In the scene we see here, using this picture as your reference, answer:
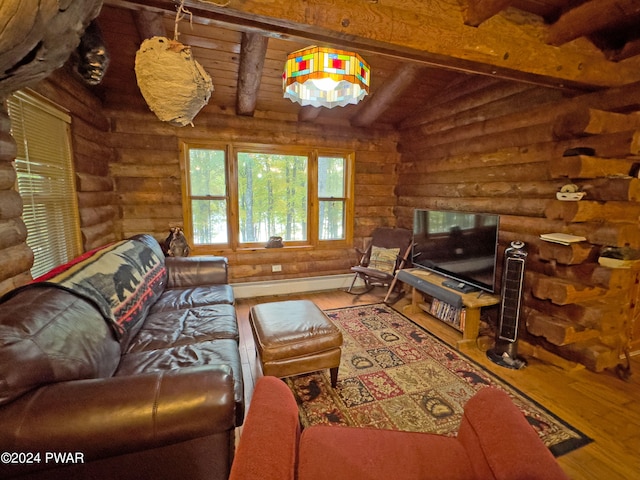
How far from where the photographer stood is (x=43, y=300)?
129 cm

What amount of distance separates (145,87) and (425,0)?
60.8 inches

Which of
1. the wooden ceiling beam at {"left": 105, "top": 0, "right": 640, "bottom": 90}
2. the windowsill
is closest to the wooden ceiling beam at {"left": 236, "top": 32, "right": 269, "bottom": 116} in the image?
the wooden ceiling beam at {"left": 105, "top": 0, "right": 640, "bottom": 90}

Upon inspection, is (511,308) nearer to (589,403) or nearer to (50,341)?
(589,403)

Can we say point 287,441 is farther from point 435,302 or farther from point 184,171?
point 184,171

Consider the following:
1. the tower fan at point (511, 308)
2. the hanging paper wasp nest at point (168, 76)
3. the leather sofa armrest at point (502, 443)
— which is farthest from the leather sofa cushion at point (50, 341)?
the tower fan at point (511, 308)

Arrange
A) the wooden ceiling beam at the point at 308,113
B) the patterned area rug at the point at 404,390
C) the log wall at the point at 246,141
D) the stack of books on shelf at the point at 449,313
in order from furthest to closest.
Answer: the wooden ceiling beam at the point at 308,113 < the log wall at the point at 246,141 < the stack of books on shelf at the point at 449,313 < the patterned area rug at the point at 404,390

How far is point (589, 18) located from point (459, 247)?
1.88 metres

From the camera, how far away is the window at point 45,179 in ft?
6.14

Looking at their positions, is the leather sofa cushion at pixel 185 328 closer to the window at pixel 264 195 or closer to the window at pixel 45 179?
the window at pixel 45 179

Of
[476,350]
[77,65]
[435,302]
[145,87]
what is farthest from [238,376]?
[435,302]

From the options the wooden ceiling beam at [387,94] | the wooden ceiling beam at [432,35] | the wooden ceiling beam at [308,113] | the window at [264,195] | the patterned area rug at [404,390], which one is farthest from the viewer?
the window at [264,195]

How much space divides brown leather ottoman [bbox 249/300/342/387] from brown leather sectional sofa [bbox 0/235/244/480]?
13.8 inches

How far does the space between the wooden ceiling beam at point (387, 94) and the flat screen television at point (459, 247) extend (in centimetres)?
136

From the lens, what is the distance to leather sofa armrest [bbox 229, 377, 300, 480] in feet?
2.60
